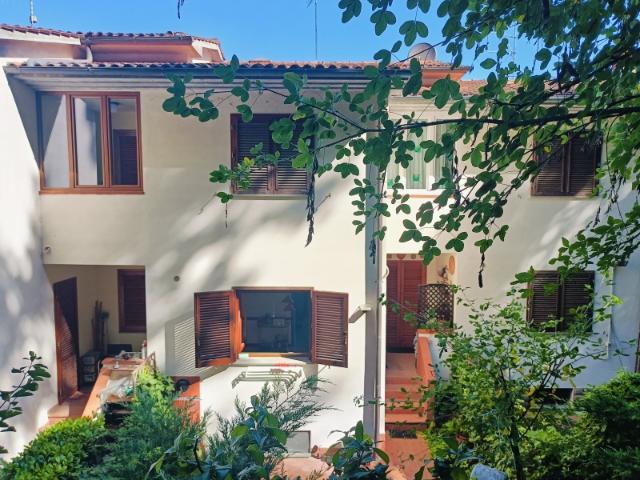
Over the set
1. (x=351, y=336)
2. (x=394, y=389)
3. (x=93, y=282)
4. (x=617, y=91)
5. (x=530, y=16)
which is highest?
(x=530, y=16)

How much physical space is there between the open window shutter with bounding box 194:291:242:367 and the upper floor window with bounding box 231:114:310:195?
207cm

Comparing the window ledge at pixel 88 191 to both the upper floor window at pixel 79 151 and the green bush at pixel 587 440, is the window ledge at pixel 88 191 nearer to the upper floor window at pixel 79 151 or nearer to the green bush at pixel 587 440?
the upper floor window at pixel 79 151

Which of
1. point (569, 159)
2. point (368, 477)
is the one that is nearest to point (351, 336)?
point (368, 477)

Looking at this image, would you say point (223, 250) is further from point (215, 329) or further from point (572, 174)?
point (572, 174)

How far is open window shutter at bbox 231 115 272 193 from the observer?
21.6ft

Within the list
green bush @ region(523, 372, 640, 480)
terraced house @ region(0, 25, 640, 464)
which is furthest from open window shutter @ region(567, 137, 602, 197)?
green bush @ region(523, 372, 640, 480)

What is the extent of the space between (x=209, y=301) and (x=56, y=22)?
5.58m

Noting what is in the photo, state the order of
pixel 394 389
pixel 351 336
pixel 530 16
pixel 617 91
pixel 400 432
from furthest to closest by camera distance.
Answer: pixel 394 389
pixel 400 432
pixel 351 336
pixel 617 91
pixel 530 16

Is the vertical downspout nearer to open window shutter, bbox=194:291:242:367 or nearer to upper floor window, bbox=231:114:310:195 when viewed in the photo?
upper floor window, bbox=231:114:310:195

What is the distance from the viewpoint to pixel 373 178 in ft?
21.1

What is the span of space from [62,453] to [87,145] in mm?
5418

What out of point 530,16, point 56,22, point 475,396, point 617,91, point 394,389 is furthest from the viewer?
point 394,389

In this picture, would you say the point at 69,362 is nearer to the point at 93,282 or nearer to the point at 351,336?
the point at 93,282

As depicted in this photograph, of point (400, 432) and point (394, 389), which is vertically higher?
point (394, 389)
